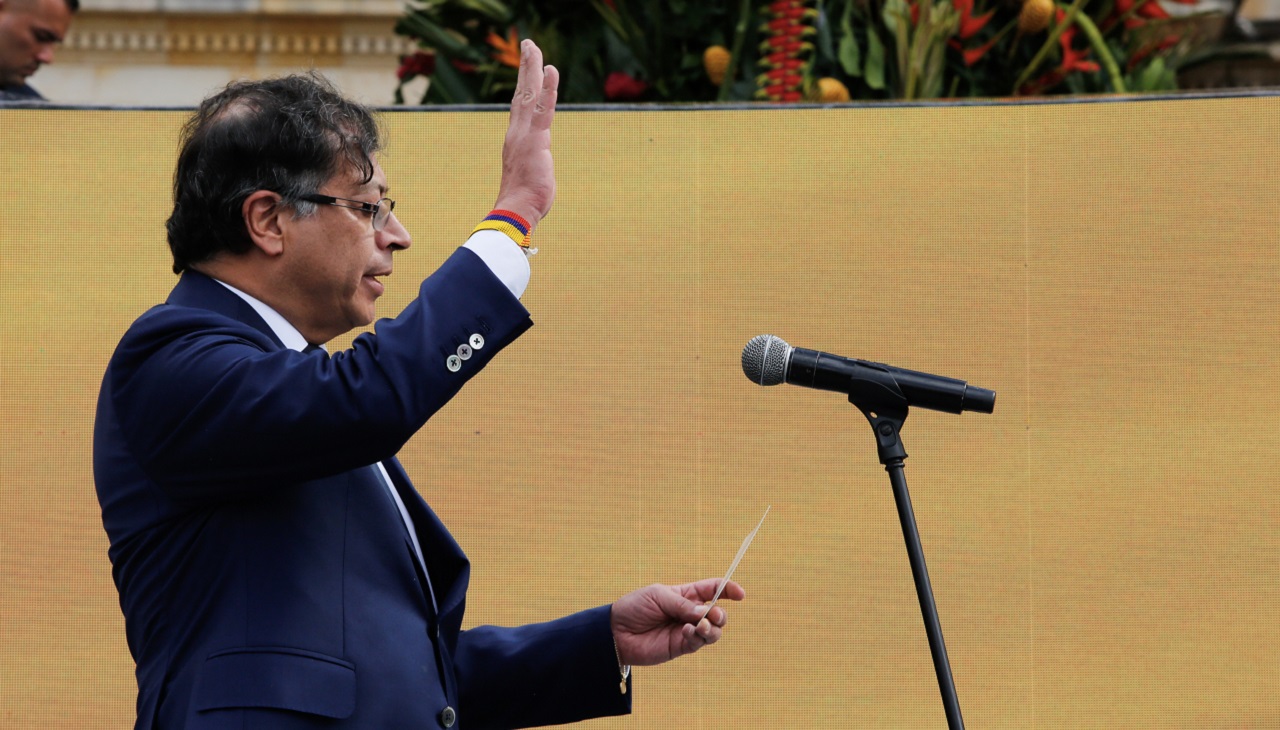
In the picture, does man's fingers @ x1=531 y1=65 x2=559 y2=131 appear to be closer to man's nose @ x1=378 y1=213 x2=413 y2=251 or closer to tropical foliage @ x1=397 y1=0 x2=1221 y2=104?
man's nose @ x1=378 y1=213 x2=413 y2=251

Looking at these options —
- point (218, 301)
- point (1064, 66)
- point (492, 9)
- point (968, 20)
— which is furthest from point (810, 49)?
point (218, 301)

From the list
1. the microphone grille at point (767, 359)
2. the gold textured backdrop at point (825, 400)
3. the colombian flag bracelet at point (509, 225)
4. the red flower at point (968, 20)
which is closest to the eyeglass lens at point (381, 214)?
the colombian flag bracelet at point (509, 225)

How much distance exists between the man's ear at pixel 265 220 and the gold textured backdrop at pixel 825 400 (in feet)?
4.23

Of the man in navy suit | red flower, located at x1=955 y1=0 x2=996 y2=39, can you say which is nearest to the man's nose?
the man in navy suit

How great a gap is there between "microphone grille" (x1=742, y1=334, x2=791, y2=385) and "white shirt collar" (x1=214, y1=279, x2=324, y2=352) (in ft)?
2.17

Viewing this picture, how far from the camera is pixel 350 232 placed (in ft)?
6.71

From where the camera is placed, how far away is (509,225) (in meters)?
1.90

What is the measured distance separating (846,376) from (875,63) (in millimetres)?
1985

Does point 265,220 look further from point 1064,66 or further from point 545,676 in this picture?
point 1064,66

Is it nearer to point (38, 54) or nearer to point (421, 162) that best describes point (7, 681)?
point (421, 162)

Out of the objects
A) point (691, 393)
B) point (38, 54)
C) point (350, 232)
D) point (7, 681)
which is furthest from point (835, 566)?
point (38, 54)

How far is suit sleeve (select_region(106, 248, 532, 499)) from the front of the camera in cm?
178

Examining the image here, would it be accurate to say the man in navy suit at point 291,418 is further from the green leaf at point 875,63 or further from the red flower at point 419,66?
the red flower at point 419,66

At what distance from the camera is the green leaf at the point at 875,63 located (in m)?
Result: 3.88
